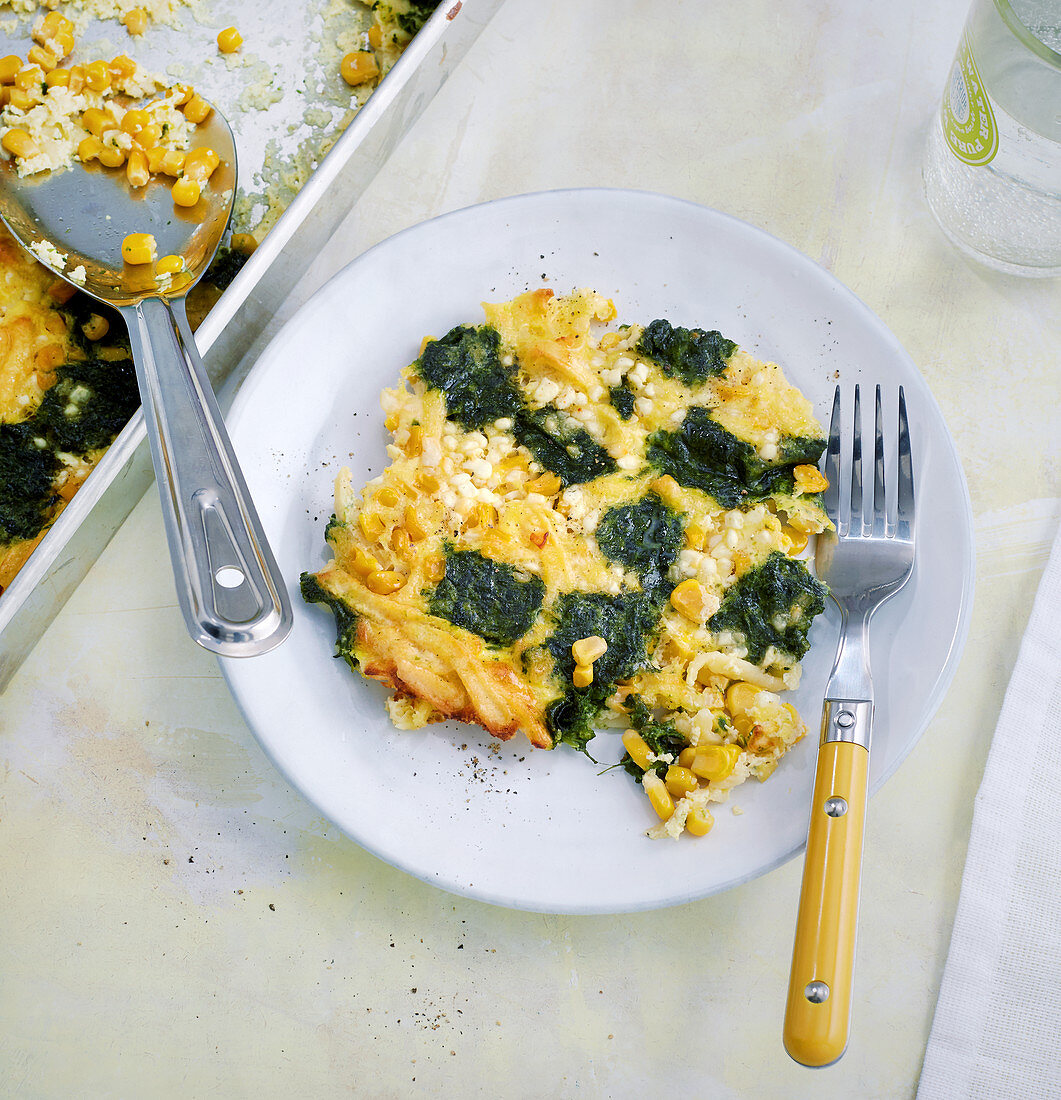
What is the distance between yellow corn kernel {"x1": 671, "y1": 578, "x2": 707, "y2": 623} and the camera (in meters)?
1.79

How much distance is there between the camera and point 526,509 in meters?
1.85

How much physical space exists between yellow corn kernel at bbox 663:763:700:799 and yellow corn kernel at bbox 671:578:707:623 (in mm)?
280

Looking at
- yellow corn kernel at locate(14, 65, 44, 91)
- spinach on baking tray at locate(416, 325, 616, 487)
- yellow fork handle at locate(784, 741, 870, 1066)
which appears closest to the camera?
yellow fork handle at locate(784, 741, 870, 1066)

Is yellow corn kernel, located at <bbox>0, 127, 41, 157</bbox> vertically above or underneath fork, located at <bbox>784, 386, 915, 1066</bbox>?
above

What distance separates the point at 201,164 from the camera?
212 cm

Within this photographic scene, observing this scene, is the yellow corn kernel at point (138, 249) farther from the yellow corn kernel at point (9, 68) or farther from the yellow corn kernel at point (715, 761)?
the yellow corn kernel at point (715, 761)

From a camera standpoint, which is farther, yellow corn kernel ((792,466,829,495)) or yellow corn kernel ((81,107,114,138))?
yellow corn kernel ((81,107,114,138))

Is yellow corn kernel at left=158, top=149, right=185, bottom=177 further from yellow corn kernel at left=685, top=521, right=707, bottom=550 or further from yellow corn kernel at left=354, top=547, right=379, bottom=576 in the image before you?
yellow corn kernel at left=685, top=521, right=707, bottom=550

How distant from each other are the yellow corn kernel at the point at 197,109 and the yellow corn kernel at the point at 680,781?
1.76m

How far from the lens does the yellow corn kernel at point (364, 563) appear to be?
1.79 metres

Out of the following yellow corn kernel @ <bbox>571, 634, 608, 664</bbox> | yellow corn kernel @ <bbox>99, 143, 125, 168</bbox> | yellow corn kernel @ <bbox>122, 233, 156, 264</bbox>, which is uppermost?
yellow corn kernel @ <bbox>99, 143, 125, 168</bbox>

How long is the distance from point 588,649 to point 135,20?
1.90 meters

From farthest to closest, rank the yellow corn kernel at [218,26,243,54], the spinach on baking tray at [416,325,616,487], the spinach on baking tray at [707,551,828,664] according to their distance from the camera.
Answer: the yellow corn kernel at [218,26,243,54]
the spinach on baking tray at [416,325,616,487]
the spinach on baking tray at [707,551,828,664]

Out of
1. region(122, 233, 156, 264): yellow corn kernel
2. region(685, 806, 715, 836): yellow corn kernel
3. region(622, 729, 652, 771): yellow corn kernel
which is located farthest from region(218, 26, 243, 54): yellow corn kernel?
region(685, 806, 715, 836): yellow corn kernel
